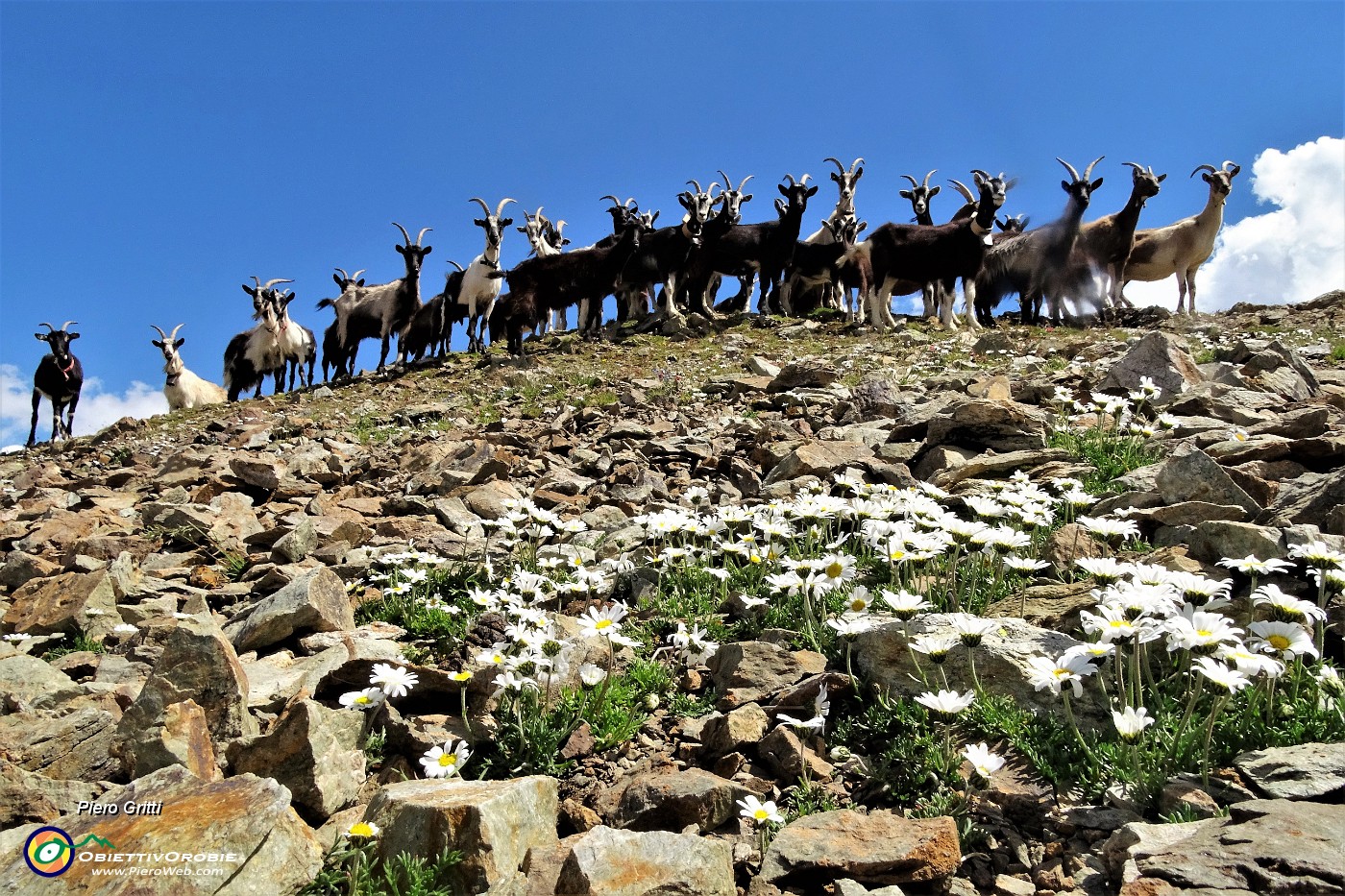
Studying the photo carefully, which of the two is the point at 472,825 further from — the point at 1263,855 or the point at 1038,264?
the point at 1038,264

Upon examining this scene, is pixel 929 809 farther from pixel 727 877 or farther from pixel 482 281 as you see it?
pixel 482 281

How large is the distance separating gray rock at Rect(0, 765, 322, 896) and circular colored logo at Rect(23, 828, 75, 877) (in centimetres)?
2

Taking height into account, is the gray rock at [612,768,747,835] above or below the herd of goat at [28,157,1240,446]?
below

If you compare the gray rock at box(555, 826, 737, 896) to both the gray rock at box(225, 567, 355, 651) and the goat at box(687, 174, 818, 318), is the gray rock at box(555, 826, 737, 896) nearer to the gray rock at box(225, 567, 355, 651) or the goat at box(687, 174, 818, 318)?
the gray rock at box(225, 567, 355, 651)

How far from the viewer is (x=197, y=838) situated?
239cm

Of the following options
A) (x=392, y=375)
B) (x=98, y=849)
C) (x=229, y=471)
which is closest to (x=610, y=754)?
(x=98, y=849)

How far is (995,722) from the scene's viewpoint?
10.2 ft

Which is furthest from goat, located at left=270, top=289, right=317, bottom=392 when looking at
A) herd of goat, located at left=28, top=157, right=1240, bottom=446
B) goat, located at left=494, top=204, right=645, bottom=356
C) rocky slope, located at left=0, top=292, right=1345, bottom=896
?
rocky slope, located at left=0, top=292, right=1345, bottom=896

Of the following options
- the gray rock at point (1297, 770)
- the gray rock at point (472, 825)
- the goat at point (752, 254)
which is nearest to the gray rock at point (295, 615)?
the gray rock at point (472, 825)

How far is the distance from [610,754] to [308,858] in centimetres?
128

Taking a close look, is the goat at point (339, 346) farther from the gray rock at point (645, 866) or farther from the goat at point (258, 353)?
the gray rock at point (645, 866)

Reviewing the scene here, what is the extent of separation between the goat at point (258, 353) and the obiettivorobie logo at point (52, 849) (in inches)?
899

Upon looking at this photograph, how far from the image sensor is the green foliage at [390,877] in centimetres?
245

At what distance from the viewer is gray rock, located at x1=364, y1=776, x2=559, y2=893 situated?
8.10 ft
